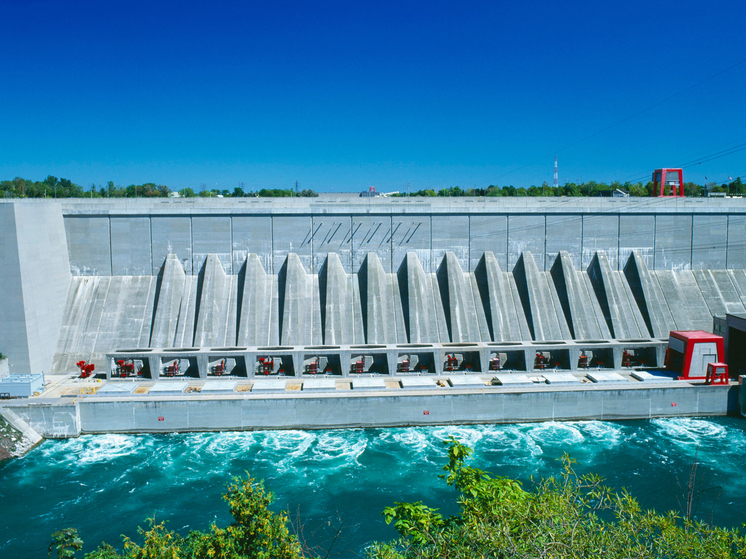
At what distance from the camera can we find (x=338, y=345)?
4000 cm

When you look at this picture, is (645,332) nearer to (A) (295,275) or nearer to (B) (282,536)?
(A) (295,275)

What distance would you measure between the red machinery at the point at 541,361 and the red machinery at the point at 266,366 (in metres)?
20.0

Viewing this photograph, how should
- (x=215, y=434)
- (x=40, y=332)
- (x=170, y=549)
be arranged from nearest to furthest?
1. (x=170, y=549)
2. (x=215, y=434)
3. (x=40, y=332)

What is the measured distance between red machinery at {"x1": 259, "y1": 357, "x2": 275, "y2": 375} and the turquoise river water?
675 cm

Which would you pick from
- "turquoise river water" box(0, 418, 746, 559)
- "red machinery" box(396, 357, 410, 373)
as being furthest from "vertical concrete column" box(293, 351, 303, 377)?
"red machinery" box(396, 357, 410, 373)

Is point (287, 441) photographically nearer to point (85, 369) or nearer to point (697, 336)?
point (85, 369)

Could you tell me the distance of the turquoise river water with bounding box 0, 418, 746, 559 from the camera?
23.0 meters

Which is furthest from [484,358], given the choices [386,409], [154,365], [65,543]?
[65,543]

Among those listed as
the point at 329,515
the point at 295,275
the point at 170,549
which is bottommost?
the point at 329,515

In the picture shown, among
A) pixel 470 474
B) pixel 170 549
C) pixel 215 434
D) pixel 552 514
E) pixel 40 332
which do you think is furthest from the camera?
pixel 40 332

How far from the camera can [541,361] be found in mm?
40375

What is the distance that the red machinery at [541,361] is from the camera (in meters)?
39.7

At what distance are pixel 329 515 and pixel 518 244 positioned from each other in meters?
31.0

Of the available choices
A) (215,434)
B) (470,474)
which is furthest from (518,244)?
(470,474)
